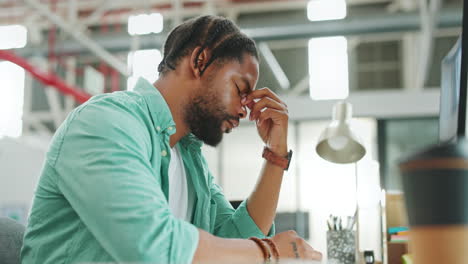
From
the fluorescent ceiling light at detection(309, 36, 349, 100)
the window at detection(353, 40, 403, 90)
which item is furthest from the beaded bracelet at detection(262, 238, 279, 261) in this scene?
the window at detection(353, 40, 403, 90)

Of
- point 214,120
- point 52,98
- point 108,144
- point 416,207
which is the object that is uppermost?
point 52,98

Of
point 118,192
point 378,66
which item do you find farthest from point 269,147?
point 378,66

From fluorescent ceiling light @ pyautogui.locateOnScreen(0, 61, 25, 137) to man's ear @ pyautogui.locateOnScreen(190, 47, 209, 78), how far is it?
7293 millimetres

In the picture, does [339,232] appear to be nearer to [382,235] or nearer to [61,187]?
[382,235]

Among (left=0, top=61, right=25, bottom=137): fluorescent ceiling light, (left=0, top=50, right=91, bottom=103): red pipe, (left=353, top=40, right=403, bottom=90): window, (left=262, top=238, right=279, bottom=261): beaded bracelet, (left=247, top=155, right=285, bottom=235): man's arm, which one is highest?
(left=353, top=40, right=403, bottom=90): window

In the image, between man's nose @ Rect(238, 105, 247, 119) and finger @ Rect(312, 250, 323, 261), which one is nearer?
finger @ Rect(312, 250, 323, 261)

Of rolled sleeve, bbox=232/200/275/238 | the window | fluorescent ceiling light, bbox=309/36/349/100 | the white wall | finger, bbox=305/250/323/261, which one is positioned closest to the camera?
finger, bbox=305/250/323/261

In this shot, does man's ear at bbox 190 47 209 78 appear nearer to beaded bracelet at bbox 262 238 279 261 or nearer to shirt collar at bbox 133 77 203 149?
shirt collar at bbox 133 77 203 149

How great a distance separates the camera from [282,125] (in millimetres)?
1625

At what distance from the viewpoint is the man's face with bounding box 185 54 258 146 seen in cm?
144

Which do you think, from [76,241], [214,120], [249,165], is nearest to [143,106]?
[214,120]

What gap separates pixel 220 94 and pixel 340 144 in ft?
1.40

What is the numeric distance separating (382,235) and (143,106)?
86 centimetres

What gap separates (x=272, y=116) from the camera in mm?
1613
